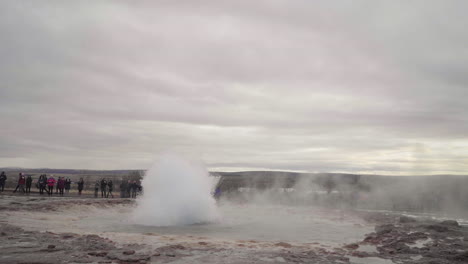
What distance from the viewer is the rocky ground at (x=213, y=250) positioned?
757 cm

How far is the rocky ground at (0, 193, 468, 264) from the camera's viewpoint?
757 cm

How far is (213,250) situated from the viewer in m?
8.68

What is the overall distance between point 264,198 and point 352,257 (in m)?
22.2

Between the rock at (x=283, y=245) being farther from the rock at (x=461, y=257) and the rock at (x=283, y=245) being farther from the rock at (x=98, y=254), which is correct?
the rock at (x=98, y=254)

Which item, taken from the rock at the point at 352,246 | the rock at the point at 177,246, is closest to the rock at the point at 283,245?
the rock at the point at 352,246

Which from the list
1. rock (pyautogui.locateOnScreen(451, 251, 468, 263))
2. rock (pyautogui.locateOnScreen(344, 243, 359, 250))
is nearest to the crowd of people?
rock (pyautogui.locateOnScreen(344, 243, 359, 250))

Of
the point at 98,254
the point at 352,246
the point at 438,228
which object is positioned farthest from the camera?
the point at 438,228

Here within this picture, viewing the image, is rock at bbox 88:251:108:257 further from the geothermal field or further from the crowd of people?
the crowd of people

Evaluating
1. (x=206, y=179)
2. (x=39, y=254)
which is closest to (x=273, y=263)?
(x=39, y=254)

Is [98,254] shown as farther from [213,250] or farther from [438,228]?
[438,228]

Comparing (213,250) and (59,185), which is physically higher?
(59,185)

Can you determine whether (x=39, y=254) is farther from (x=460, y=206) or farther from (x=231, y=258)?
(x=460, y=206)

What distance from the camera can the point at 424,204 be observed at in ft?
80.8

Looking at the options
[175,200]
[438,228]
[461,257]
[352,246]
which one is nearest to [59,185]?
[175,200]
